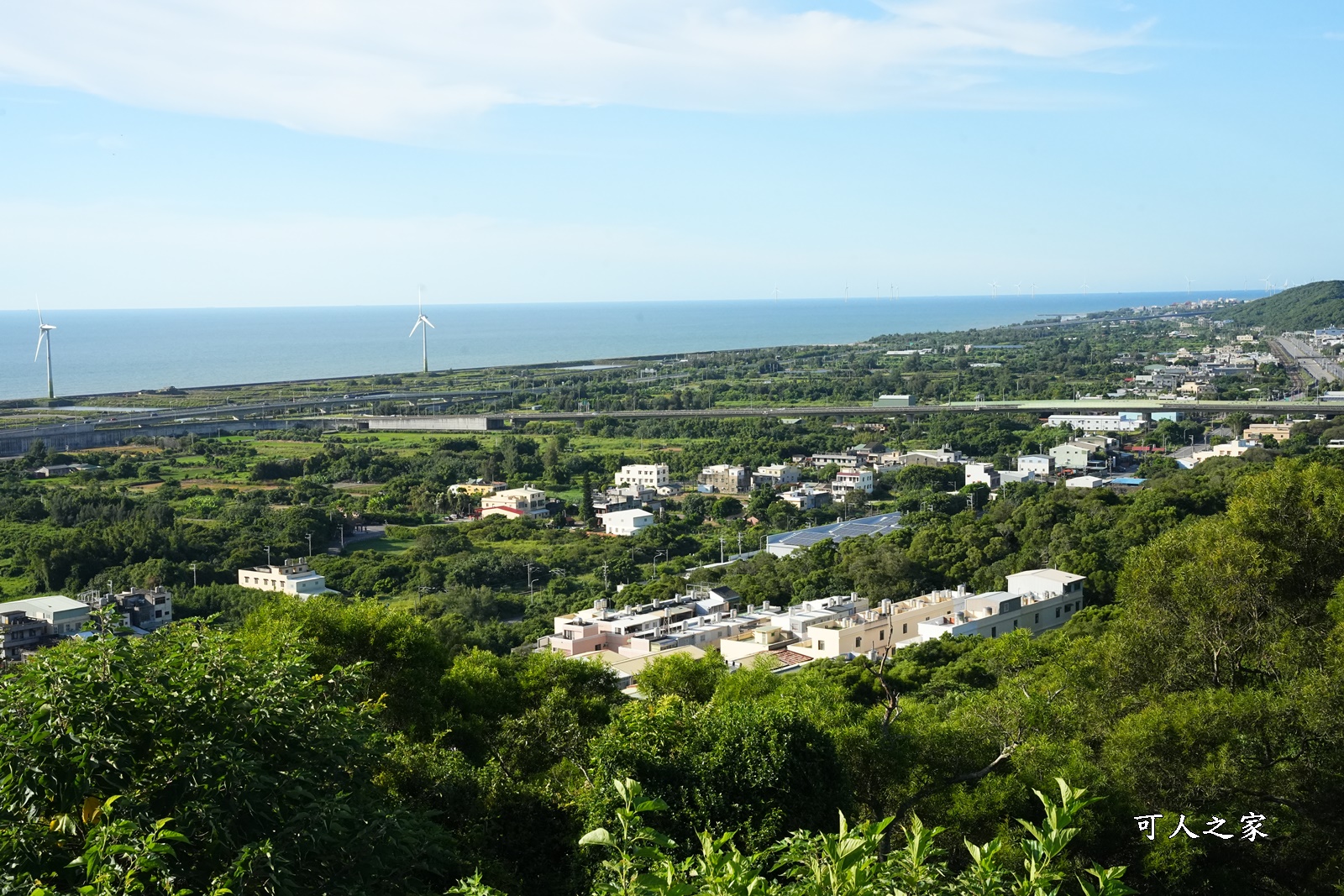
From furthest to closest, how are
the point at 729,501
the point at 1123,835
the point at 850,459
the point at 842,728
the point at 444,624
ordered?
the point at 850,459
the point at 729,501
the point at 444,624
the point at 842,728
the point at 1123,835

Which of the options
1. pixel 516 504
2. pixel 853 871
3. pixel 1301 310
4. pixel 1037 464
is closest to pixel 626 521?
pixel 516 504

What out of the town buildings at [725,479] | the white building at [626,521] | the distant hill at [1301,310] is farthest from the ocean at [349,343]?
the white building at [626,521]

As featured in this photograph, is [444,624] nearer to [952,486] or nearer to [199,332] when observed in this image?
[952,486]

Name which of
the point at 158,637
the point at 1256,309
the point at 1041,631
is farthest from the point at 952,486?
the point at 1256,309

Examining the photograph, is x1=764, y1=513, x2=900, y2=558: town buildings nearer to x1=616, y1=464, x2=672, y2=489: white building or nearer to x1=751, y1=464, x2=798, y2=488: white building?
x1=751, y1=464, x2=798, y2=488: white building

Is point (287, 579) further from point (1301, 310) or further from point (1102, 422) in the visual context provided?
point (1301, 310)

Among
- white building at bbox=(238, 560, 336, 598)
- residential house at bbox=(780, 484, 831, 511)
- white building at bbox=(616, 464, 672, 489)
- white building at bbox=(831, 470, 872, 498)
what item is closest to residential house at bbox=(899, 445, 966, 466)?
white building at bbox=(831, 470, 872, 498)
